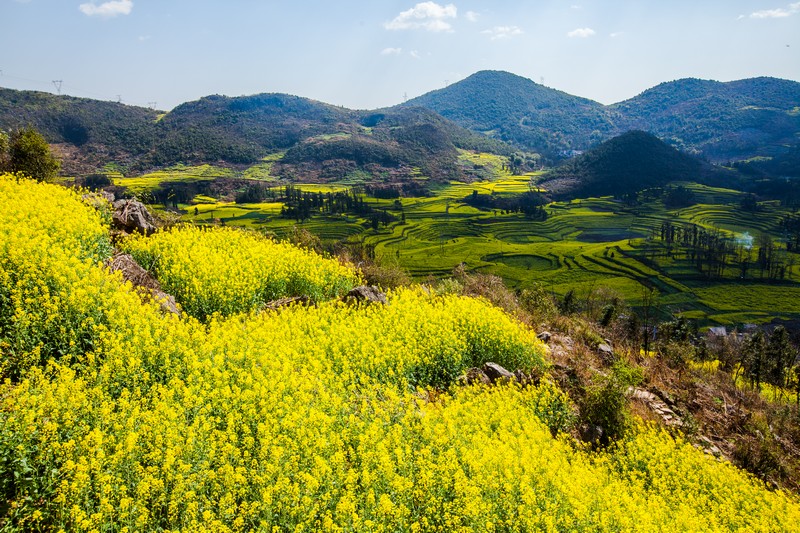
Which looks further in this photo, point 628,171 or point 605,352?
point 628,171

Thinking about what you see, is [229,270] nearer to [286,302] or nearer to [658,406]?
[286,302]

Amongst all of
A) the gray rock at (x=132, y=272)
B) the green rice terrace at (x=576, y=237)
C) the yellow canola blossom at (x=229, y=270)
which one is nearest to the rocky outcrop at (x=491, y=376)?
the yellow canola blossom at (x=229, y=270)

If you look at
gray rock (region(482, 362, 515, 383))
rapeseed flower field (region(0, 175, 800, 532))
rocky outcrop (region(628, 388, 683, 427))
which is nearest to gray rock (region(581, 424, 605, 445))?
rapeseed flower field (region(0, 175, 800, 532))

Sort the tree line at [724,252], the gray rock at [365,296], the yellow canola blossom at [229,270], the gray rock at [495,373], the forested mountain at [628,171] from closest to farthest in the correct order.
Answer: the gray rock at [495,373]
the yellow canola blossom at [229,270]
the gray rock at [365,296]
the tree line at [724,252]
the forested mountain at [628,171]

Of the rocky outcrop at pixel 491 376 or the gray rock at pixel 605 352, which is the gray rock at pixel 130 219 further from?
the gray rock at pixel 605 352

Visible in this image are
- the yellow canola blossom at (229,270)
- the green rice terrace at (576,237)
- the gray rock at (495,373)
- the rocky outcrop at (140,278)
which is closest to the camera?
the rocky outcrop at (140,278)

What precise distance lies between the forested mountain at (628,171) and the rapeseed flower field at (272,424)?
153 meters

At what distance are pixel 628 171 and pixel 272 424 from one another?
17966 centimetres

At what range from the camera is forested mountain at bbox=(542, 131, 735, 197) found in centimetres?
15538

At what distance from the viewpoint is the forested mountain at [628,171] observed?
6117 inches

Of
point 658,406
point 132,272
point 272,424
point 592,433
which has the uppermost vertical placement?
point 132,272

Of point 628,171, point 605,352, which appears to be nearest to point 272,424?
point 605,352

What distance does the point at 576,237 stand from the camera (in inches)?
4161

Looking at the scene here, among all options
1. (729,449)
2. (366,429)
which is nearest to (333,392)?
(366,429)
